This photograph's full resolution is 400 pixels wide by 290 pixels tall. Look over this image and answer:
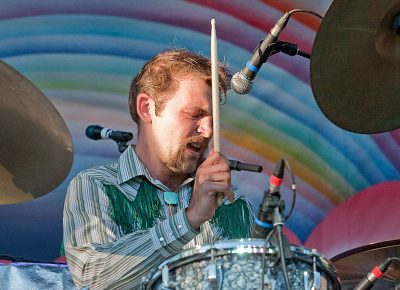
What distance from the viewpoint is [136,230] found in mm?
3070

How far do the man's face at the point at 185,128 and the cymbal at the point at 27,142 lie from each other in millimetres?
299

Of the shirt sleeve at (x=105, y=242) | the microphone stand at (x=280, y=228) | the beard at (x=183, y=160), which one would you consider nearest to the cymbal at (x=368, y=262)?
the beard at (x=183, y=160)

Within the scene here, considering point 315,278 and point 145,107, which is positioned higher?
point 145,107

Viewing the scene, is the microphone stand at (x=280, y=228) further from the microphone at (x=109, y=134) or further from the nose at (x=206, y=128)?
the microphone at (x=109, y=134)

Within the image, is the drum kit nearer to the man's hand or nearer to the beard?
the beard

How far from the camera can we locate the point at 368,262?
3283mm

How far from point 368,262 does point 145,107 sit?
0.85m

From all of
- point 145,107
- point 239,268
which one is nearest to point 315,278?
point 239,268

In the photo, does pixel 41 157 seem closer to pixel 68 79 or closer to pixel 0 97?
pixel 0 97

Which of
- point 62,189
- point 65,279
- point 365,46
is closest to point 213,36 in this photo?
point 365,46

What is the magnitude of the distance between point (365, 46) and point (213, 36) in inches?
25.9

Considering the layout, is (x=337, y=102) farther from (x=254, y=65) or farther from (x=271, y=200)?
(x=271, y=200)

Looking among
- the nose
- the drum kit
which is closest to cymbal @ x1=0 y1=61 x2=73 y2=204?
the drum kit

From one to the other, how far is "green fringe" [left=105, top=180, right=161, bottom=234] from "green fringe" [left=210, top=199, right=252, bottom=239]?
206mm
